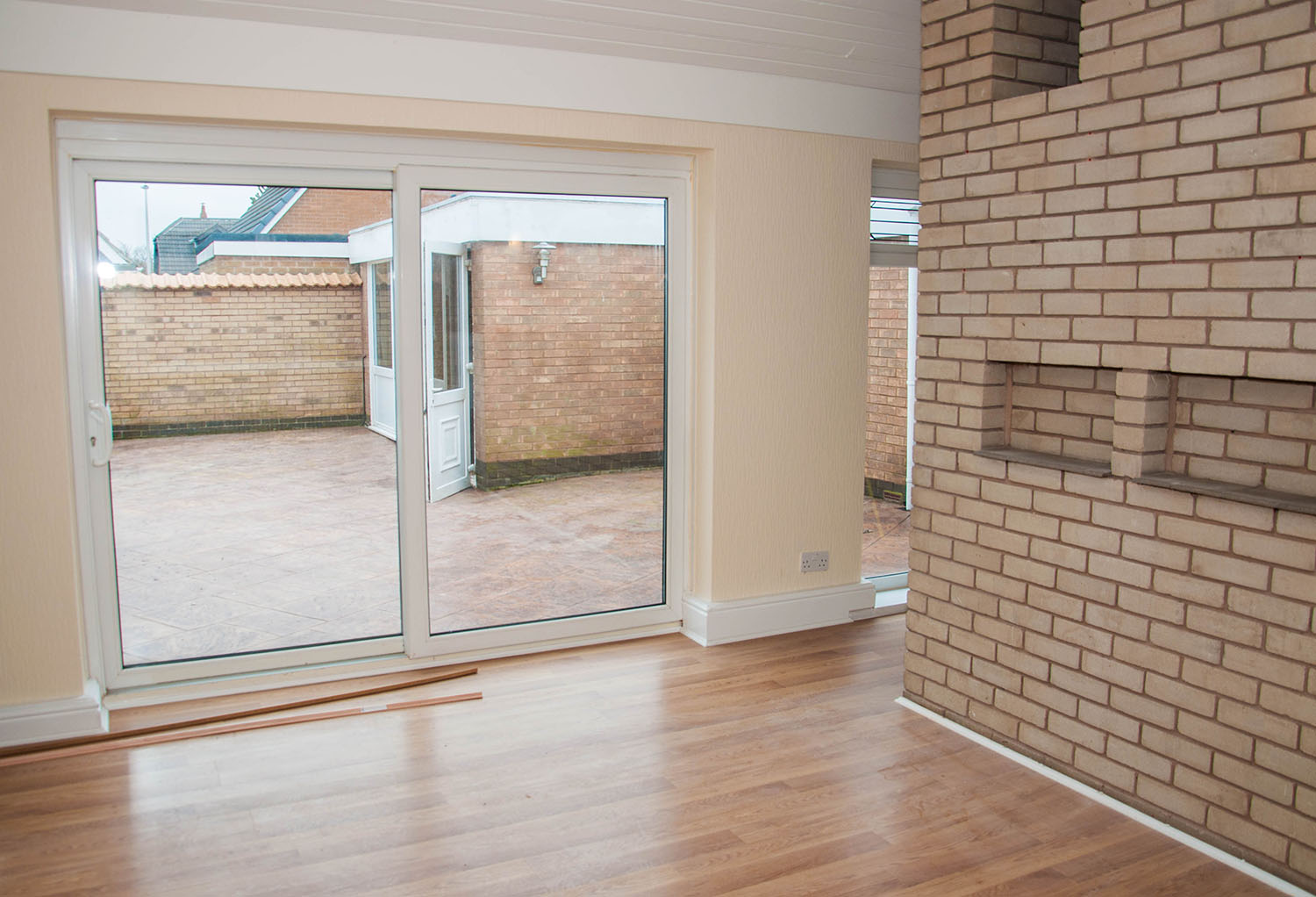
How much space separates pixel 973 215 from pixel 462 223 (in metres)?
2.09

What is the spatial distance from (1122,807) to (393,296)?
3280mm

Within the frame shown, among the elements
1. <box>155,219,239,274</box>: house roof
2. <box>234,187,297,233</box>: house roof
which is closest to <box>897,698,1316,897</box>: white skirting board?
<box>234,187,297,233</box>: house roof

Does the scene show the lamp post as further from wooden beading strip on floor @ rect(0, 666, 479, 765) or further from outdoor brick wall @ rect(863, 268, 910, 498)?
outdoor brick wall @ rect(863, 268, 910, 498)

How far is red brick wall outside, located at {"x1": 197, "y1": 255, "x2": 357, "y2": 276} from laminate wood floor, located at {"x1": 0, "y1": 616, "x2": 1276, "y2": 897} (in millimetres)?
1768

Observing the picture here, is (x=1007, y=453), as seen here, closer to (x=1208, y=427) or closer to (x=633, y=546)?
(x=1208, y=427)

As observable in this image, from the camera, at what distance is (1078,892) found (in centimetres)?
267

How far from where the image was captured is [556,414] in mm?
4594

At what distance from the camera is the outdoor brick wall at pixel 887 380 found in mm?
5223

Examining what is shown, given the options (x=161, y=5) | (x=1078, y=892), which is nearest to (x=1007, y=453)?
(x=1078, y=892)

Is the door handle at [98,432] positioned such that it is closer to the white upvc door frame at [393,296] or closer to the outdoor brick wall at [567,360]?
the white upvc door frame at [393,296]

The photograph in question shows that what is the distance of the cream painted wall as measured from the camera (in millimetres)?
3559

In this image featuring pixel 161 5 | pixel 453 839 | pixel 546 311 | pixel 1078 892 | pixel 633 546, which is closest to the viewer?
pixel 1078 892

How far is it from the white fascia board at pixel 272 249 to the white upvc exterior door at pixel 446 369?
37 cm

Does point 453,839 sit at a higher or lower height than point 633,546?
lower
